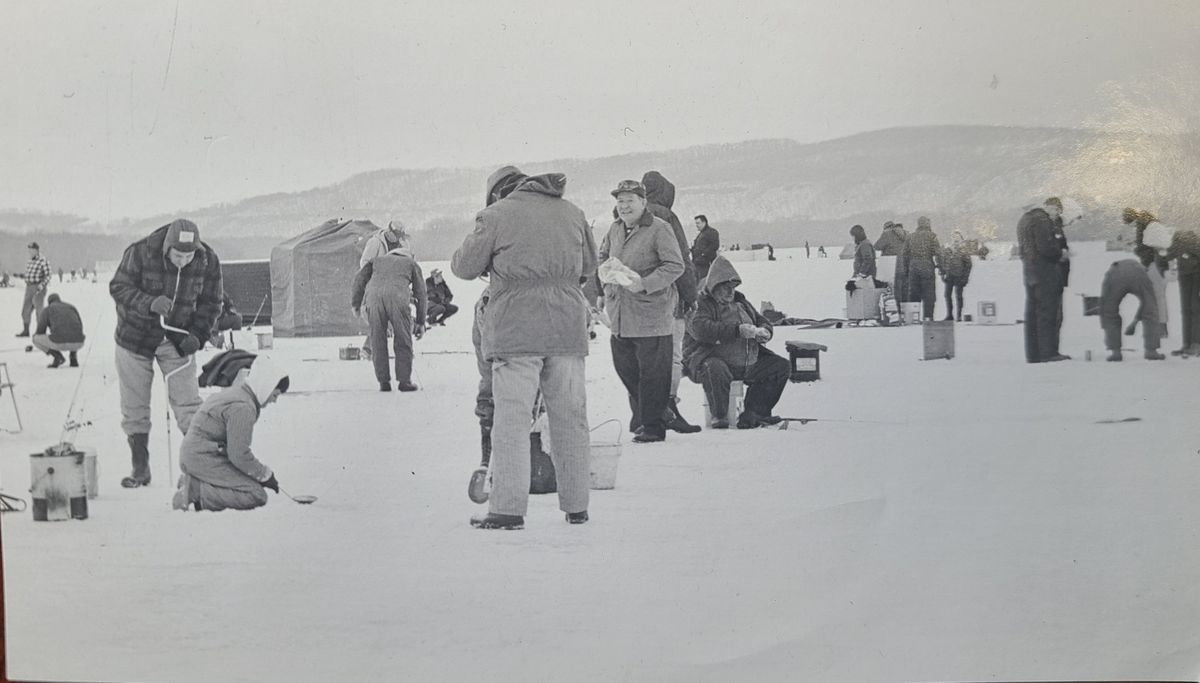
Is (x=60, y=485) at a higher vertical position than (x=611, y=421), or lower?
lower

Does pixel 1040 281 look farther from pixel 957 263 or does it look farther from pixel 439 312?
pixel 439 312

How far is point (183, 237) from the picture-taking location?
5.27 meters

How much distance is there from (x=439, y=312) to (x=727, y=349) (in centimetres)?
103

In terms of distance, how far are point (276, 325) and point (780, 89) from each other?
77.8 inches

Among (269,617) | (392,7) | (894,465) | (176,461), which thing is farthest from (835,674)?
(392,7)

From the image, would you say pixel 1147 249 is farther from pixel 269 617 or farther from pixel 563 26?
pixel 269 617

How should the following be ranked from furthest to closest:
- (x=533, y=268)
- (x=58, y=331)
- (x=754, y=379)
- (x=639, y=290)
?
(x=58, y=331) < (x=754, y=379) < (x=639, y=290) < (x=533, y=268)

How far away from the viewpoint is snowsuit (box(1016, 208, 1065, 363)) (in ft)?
17.0

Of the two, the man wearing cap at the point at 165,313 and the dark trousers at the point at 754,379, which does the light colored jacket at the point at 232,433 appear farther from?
the dark trousers at the point at 754,379

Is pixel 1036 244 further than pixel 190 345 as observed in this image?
No

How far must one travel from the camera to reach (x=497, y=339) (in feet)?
16.5

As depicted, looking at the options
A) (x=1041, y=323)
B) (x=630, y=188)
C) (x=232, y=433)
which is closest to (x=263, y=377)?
(x=232, y=433)

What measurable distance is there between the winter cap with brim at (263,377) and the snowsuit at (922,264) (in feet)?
7.36

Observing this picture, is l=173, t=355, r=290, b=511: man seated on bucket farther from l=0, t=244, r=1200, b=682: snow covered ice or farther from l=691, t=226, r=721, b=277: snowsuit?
l=691, t=226, r=721, b=277: snowsuit
